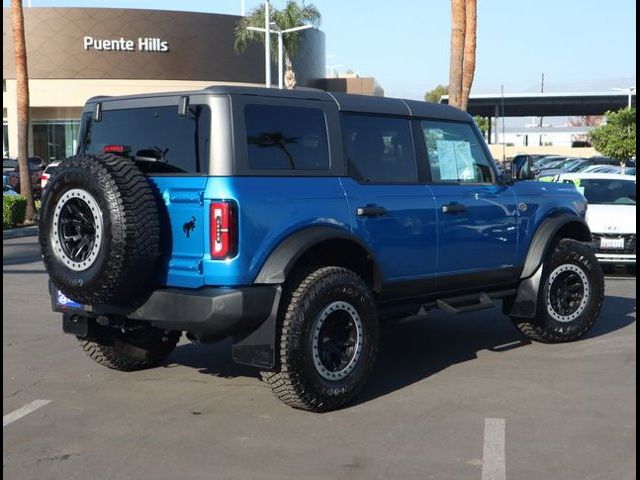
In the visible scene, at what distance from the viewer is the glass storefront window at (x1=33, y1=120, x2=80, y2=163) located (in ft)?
172

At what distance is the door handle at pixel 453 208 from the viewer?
683 cm

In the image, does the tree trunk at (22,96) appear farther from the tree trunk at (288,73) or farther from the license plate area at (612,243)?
the tree trunk at (288,73)

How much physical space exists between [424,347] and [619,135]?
106ft

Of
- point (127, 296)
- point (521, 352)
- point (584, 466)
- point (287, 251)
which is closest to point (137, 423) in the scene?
point (127, 296)

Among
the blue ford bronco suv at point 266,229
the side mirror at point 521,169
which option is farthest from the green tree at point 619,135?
the blue ford bronco suv at point 266,229

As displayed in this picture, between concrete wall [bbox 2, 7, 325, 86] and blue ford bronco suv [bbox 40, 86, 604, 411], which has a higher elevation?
concrete wall [bbox 2, 7, 325, 86]

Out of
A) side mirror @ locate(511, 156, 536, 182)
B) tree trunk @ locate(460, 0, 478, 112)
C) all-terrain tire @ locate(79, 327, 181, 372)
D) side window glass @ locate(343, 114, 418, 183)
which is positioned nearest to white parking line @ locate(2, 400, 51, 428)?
all-terrain tire @ locate(79, 327, 181, 372)

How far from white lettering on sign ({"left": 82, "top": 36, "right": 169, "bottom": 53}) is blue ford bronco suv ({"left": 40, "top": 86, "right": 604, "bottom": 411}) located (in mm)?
46020

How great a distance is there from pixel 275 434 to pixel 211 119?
2.08m

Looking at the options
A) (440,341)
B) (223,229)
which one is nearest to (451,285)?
(440,341)

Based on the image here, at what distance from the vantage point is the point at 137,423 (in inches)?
221

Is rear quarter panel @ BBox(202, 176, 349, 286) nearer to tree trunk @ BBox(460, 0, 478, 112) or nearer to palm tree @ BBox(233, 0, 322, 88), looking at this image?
tree trunk @ BBox(460, 0, 478, 112)

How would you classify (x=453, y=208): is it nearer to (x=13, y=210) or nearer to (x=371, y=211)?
(x=371, y=211)

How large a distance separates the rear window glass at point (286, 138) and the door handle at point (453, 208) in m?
1.23
